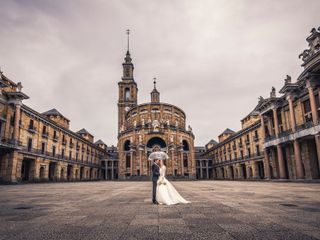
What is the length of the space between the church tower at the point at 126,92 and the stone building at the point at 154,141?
697 inches

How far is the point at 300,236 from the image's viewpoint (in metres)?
3.37

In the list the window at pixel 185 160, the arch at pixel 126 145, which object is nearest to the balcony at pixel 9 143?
the arch at pixel 126 145

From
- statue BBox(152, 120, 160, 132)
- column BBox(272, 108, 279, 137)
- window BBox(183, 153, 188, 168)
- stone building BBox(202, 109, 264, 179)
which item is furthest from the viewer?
window BBox(183, 153, 188, 168)

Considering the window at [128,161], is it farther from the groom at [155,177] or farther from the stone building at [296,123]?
the groom at [155,177]

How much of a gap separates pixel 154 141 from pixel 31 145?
1190 inches

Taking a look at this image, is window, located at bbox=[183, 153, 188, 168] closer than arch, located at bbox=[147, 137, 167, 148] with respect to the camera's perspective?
Yes

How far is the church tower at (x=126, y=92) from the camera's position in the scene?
81.9 m

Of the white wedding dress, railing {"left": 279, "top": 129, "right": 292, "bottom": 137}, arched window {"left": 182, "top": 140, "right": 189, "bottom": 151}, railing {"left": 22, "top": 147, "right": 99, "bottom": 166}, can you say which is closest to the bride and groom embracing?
the white wedding dress

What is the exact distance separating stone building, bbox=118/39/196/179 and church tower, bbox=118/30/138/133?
17708mm

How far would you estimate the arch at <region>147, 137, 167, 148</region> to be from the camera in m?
56.5

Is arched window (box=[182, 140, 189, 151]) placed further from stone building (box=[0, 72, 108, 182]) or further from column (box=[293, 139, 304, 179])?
column (box=[293, 139, 304, 179])

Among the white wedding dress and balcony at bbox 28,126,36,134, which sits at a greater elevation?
balcony at bbox 28,126,36,134

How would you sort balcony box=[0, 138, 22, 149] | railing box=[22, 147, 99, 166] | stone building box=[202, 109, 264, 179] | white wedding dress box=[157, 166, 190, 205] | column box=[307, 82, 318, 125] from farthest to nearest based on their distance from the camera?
stone building box=[202, 109, 264, 179], railing box=[22, 147, 99, 166], balcony box=[0, 138, 22, 149], column box=[307, 82, 318, 125], white wedding dress box=[157, 166, 190, 205]

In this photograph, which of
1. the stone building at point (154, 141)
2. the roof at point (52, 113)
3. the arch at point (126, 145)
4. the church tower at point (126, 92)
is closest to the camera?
the stone building at point (154, 141)
